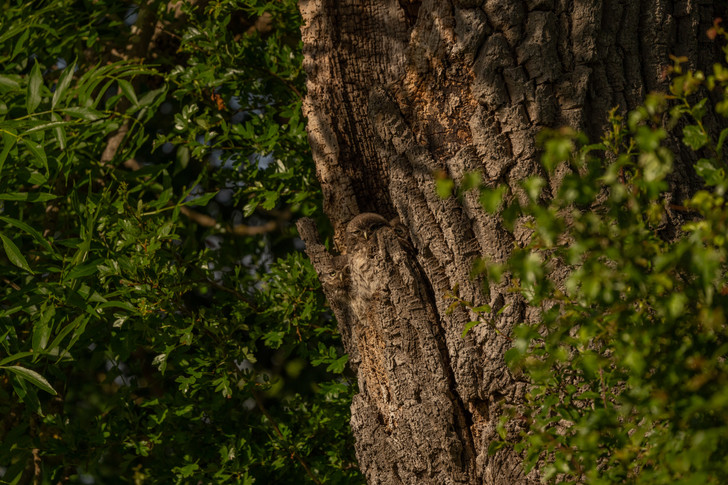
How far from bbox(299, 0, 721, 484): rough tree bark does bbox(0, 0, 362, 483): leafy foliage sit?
49 cm

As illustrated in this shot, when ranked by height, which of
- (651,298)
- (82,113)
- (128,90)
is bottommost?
(651,298)

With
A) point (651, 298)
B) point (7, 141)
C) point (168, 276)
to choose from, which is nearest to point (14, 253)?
point (7, 141)

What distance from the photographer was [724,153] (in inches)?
72.0

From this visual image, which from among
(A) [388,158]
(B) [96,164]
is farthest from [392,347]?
(B) [96,164]

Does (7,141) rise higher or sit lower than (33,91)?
lower

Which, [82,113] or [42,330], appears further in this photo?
[82,113]

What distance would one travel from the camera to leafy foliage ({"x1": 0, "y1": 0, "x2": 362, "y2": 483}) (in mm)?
2145

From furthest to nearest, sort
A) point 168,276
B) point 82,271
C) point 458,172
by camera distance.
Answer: point 168,276 → point 82,271 → point 458,172

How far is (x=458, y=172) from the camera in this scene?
1.71 m

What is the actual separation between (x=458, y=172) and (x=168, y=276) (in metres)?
1.05

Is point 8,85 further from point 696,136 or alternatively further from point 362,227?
point 696,136

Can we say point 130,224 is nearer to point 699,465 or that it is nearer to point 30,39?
point 30,39

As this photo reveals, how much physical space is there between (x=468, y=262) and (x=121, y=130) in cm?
206

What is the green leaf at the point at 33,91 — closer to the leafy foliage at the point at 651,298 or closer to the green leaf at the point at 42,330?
the green leaf at the point at 42,330
